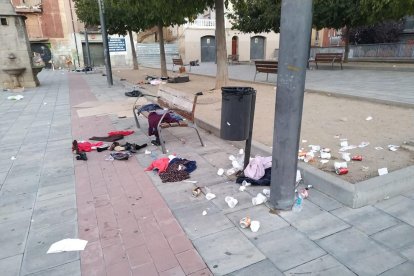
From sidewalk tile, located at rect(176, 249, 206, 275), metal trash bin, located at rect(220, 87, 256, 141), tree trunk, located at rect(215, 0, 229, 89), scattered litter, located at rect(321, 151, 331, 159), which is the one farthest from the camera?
tree trunk, located at rect(215, 0, 229, 89)

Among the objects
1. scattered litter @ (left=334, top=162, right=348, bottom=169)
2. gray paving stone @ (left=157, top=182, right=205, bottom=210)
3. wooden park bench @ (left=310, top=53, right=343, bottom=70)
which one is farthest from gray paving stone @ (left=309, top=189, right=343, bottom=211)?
wooden park bench @ (left=310, top=53, right=343, bottom=70)

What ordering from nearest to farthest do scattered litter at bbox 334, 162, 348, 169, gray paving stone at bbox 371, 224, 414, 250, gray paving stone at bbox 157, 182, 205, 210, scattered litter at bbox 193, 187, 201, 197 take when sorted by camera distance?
gray paving stone at bbox 371, 224, 414, 250 → gray paving stone at bbox 157, 182, 205, 210 → scattered litter at bbox 193, 187, 201, 197 → scattered litter at bbox 334, 162, 348, 169

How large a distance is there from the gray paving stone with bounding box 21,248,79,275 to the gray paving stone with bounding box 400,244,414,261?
2.51 m

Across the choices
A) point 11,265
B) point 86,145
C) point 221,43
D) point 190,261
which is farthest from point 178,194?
point 221,43

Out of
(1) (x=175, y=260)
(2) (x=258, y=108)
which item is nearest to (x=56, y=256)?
(1) (x=175, y=260)

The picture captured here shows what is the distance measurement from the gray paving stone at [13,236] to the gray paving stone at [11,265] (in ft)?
0.19

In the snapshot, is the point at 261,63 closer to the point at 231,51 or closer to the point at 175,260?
the point at 175,260

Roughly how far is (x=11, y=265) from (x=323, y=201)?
2807 millimetres

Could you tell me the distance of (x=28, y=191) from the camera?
3.76m

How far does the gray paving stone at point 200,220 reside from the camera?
2828 mm

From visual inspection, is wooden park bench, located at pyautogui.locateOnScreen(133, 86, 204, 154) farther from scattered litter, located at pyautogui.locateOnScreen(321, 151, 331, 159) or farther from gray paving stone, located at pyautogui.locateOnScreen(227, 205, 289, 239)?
gray paving stone, located at pyautogui.locateOnScreen(227, 205, 289, 239)

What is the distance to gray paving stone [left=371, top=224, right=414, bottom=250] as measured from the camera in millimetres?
2549

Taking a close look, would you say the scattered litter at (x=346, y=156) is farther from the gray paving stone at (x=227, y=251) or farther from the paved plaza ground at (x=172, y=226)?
the gray paving stone at (x=227, y=251)

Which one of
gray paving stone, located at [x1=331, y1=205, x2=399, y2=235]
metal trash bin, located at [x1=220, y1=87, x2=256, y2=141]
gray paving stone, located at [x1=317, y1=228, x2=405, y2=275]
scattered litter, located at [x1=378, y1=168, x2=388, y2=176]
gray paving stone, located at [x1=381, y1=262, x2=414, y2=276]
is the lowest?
gray paving stone, located at [x1=317, y1=228, x2=405, y2=275]
